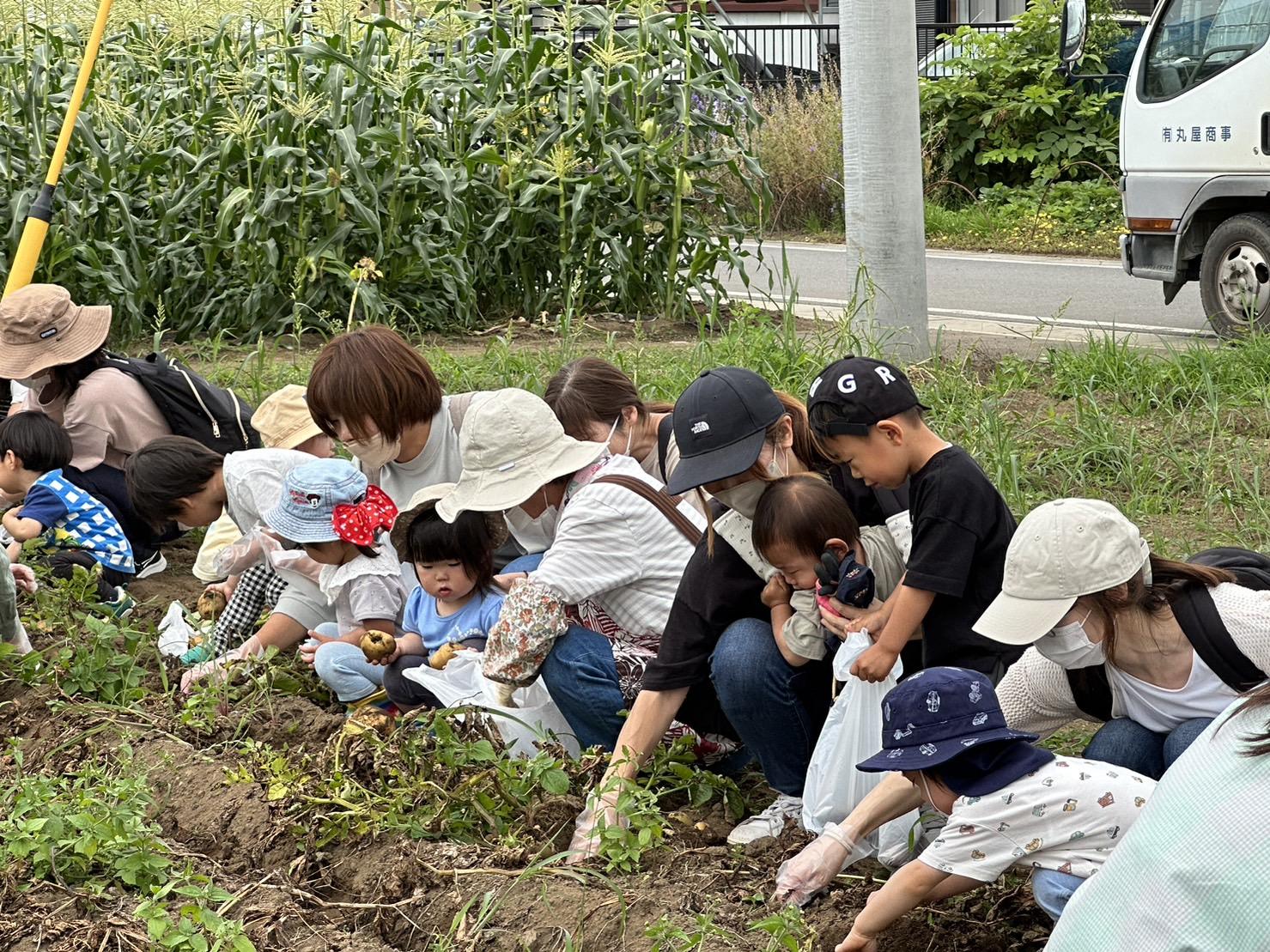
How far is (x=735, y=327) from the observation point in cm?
776

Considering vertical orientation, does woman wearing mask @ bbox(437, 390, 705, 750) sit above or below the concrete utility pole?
below

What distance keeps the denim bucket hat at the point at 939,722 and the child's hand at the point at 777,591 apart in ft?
2.04

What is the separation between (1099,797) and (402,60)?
6.98 m

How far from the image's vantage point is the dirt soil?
9.88 ft

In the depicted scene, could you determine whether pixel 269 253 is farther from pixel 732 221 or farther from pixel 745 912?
pixel 745 912

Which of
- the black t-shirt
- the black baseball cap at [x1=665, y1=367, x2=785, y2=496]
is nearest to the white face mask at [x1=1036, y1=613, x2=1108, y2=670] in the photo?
the black t-shirt

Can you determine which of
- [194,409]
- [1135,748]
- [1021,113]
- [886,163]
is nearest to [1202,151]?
[886,163]

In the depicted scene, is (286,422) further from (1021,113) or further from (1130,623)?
(1021,113)

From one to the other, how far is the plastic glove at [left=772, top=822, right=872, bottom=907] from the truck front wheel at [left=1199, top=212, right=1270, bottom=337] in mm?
5713

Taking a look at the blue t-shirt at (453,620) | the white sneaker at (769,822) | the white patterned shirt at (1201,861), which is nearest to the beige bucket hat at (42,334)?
the blue t-shirt at (453,620)

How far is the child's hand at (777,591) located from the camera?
3.40 m

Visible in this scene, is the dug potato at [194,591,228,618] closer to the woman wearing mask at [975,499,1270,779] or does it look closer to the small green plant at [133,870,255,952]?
the small green plant at [133,870,255,952]

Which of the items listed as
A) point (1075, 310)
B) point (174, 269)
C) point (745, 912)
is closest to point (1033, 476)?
point (745, 912)

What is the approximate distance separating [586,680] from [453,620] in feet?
1.89
